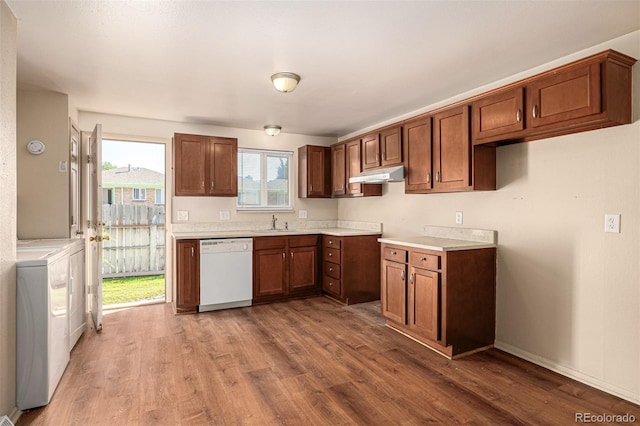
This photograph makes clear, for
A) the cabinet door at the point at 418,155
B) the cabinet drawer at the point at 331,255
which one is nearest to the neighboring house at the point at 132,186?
the cabinet drawer at the point at 331,255

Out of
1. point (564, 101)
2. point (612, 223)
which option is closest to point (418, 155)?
point (564, 101)

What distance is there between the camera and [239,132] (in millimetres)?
5012

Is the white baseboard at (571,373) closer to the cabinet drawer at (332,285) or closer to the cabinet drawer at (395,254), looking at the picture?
the cabinet drawer at (395,254)

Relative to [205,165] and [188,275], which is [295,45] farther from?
[188,275]

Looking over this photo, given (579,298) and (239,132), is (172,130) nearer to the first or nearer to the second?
(239,132)

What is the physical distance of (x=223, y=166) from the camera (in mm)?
4578

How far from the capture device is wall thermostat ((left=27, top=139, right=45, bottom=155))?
3250 millimetres

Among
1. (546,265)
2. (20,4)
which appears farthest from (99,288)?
(546,265)

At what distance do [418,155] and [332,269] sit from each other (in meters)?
1.94

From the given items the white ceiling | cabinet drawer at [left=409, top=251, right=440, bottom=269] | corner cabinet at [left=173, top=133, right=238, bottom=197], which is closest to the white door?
the white ceiling

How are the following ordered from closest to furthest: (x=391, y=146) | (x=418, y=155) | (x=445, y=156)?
(x=445, y=156)
(x=418, y=155)
(x=391, y=146)

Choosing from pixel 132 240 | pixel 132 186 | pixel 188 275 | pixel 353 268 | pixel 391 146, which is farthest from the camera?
pixel 132 186

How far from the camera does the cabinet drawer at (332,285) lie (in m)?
4.53

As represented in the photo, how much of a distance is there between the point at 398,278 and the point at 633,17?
251cm
